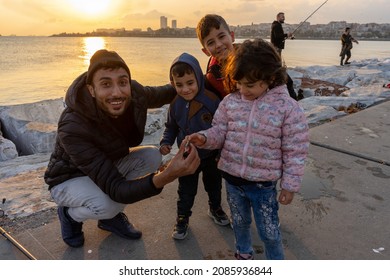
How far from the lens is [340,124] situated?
491cm

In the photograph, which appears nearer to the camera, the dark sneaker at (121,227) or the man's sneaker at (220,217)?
the dark sneaker at (121,227)

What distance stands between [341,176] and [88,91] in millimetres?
2618

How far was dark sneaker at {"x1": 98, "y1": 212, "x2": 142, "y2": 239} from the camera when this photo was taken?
95.1 inches

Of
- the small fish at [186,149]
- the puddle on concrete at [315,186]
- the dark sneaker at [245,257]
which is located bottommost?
the puddle on concrete at [315,186]

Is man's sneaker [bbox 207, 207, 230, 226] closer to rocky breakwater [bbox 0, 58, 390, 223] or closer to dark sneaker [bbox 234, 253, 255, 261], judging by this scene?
dark sneaker [bbox 234, 253, 255, 261]

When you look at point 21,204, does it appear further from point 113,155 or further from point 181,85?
point 181,85

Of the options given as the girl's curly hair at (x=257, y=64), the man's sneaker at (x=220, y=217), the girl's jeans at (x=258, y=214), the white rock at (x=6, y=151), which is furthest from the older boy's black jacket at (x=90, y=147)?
the white rock at (x=6, y=151)

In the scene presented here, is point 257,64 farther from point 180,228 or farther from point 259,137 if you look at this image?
point 180,228

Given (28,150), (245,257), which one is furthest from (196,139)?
(28,150)

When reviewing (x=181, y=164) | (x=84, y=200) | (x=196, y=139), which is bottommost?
(x=84, y=200)

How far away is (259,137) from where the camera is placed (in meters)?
1.89

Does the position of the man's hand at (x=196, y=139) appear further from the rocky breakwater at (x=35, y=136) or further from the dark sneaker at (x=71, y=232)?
the rocky breakwater at (x=35, y=136)

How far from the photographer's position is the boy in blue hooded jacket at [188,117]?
231 centimetres

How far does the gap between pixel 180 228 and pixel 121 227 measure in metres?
0.44
